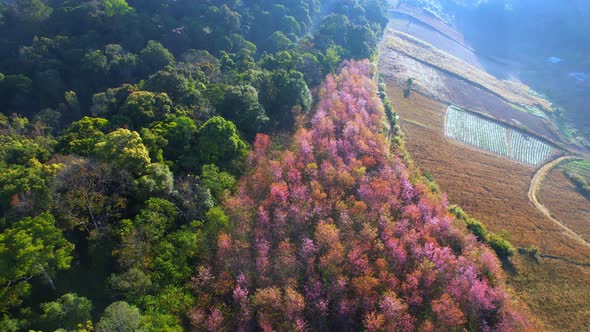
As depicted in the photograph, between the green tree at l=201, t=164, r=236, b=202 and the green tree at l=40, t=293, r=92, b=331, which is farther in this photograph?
Answer: the green tree at l=201, t=164, r=236, b=202

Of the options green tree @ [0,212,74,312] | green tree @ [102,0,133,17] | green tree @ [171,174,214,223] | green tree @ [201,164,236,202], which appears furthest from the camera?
green tree @ [102,0,133,17]

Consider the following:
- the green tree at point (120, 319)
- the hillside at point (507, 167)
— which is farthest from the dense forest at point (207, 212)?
the hillside at point (507, 167)

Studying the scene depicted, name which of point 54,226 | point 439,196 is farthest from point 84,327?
point 439,196

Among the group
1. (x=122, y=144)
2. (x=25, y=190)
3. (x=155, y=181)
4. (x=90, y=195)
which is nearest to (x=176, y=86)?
(x=122, y=144)

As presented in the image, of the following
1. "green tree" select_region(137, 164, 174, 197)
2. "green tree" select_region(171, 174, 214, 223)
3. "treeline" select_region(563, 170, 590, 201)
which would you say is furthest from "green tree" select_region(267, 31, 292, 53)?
"treeline" select_region(563, 170, 590, 201)

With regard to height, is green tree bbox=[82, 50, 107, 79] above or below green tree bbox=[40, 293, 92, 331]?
above

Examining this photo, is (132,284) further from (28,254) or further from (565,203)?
(565,203)

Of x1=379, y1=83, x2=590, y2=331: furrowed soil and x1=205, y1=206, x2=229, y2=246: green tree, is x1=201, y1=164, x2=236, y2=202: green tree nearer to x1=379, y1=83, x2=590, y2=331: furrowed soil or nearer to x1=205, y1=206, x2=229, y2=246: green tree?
x1=205, y1=206, x2=229, y2=246: green tree
